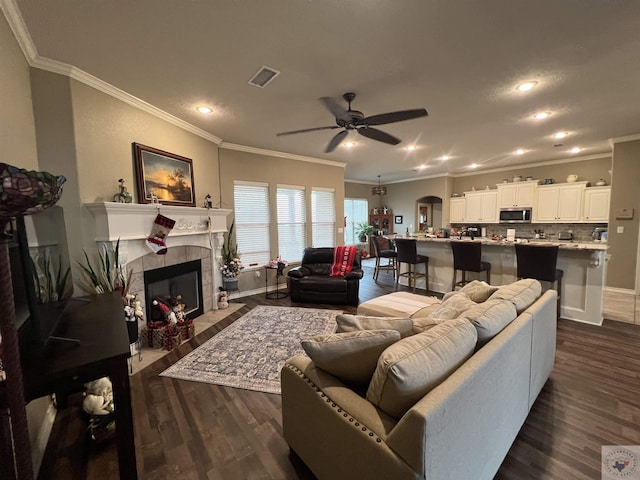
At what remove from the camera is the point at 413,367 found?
1077 mm

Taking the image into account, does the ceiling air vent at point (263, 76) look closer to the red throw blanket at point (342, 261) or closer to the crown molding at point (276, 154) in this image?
the crown molding at point (276, 154)

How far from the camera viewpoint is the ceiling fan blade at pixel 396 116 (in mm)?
2461

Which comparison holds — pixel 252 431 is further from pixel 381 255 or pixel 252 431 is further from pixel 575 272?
pixel 381 255

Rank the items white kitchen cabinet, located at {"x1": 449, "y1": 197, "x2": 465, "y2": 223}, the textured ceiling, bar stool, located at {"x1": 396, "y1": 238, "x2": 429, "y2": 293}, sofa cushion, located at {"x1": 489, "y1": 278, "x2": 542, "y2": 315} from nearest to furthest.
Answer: the textured ceiling
sofa cushion, located at {"x1": 489, "y1": 278, "x2": 542, "y2": 315}
bar stool, located at {"x1": 396, "y1": 238, "x2": 429, "y2": 293}
white kitchen cabinet, located at {"x1": 449, "y1": 197, "x2": 465, "y2": 223}

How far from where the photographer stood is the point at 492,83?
2.77 meters

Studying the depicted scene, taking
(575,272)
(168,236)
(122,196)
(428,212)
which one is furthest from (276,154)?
(428,212)

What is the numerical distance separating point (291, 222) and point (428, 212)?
5.43 m

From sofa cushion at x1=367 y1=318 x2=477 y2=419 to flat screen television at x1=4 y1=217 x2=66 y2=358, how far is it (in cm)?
158

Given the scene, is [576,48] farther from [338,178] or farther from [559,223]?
[559,223]

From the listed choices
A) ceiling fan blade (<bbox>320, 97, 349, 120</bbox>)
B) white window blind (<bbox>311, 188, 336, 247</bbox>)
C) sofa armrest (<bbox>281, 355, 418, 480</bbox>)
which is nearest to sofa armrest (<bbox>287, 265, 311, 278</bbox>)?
white window blind (<bbox>311, 188, 336, 247</bbox>)

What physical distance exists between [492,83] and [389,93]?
1.03 metres

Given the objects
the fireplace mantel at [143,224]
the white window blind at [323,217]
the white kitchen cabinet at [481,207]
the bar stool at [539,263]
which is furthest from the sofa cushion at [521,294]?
the white kitchen cabinet at [481,207]

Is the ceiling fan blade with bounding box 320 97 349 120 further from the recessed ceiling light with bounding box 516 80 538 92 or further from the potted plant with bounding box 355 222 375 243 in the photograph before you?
the potted plant with bounding box 355 222 375 243

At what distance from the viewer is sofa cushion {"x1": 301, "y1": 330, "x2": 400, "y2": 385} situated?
1323 millimetres
